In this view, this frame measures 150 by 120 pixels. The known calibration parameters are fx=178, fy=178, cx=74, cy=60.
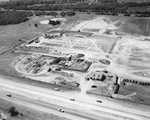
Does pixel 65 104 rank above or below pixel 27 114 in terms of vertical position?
above

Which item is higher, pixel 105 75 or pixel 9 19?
pixel 9 19

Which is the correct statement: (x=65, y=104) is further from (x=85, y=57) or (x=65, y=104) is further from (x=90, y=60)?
(x=85, y=57)

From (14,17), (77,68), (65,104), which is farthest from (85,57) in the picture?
(14,17)

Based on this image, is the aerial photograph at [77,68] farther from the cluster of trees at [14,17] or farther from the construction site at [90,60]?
the cluster of trees at [14,17]

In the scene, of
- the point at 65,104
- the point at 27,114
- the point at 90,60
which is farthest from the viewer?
the point at 90,60

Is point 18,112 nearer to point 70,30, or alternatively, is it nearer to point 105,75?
point 105,75

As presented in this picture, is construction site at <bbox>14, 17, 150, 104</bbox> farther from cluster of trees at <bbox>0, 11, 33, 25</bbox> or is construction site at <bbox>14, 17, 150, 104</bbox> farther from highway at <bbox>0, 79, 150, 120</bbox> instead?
cluster of trees at <bbox>0, 11, 33, 25</bbox>

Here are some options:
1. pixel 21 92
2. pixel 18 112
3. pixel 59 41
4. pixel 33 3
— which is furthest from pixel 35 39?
pixel 33 3
